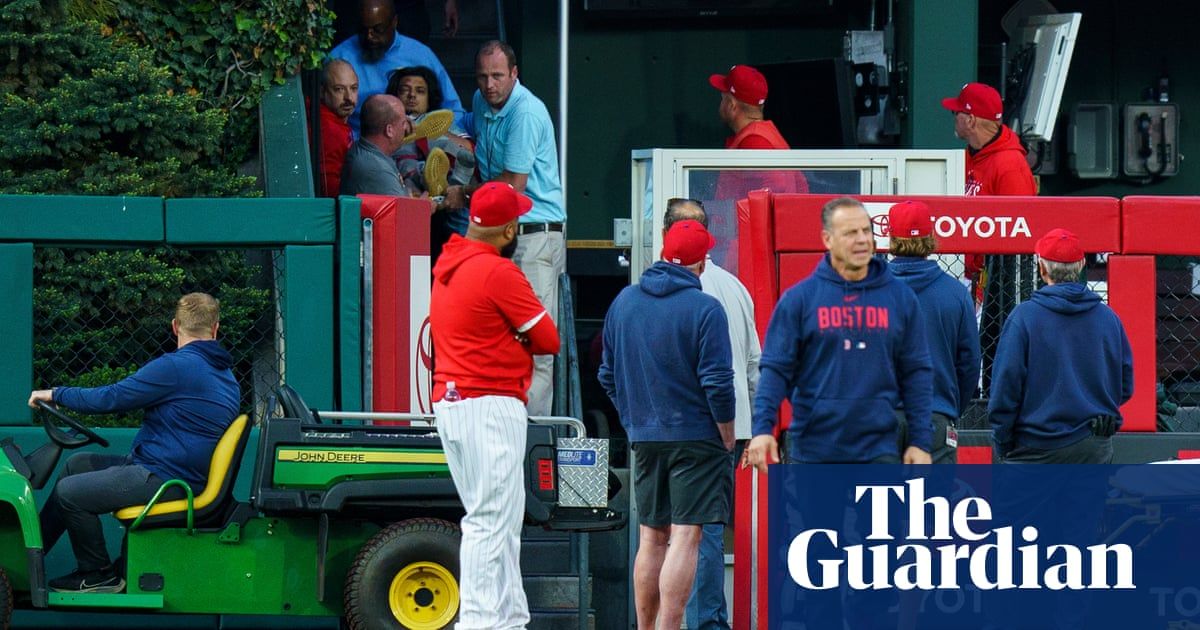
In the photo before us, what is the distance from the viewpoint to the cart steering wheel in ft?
24.6

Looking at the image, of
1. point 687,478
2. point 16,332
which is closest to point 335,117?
point 16,332

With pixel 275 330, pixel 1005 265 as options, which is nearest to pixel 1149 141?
pixel 1005 265

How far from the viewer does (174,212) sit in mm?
8531

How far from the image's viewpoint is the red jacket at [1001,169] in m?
9.79

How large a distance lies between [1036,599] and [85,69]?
5.94m

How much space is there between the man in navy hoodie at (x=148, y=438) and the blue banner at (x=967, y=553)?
2586 mm

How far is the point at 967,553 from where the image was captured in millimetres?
6348

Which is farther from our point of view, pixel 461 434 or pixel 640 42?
pixel 640 42

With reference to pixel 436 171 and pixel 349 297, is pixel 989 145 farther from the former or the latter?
pixel 349 297

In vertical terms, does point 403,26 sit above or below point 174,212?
above

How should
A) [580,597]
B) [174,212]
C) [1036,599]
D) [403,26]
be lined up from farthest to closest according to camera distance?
[403,26] → [174,212] → [580,597] → [1036,599]

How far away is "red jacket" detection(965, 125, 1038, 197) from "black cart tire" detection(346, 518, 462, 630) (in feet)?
13.2

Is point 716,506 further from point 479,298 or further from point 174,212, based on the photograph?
point 174,212

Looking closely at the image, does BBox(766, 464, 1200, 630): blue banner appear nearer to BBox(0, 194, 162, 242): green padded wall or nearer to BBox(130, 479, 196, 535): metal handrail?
BBox(130, 479, 196, 535): metal handrail
